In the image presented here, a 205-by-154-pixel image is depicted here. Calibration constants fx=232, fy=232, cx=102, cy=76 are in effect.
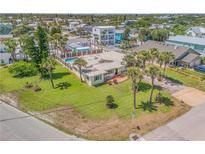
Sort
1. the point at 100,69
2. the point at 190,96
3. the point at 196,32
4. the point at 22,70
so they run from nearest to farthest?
the point at 190,96, the point at 100,69, the point at 22,70, the point at 196,32

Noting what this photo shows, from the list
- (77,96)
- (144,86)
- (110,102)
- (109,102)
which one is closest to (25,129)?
(77,96)

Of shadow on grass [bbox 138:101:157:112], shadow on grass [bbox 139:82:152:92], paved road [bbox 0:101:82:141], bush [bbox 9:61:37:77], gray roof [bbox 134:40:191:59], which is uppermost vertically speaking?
gray roof [bbox 134:40:191:59]

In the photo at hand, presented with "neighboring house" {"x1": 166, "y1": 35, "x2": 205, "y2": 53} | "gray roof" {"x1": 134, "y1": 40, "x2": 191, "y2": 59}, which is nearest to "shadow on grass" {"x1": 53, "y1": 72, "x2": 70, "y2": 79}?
"gray roof" {"x1": 134, "y1": 40, "x2": 191, "y2": 59}

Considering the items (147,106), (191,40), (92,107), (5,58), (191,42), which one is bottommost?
(92,107)

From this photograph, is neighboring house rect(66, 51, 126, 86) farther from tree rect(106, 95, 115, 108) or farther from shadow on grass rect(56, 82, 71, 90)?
tree rect(106, 95, 115, 108)

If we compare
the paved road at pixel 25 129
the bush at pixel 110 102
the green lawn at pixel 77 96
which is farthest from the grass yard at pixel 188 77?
the paved road at pixel 25 129

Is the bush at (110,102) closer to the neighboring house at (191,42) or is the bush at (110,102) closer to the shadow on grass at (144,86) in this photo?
the shadow on grass at (144,86)

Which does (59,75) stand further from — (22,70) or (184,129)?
(184,129)
